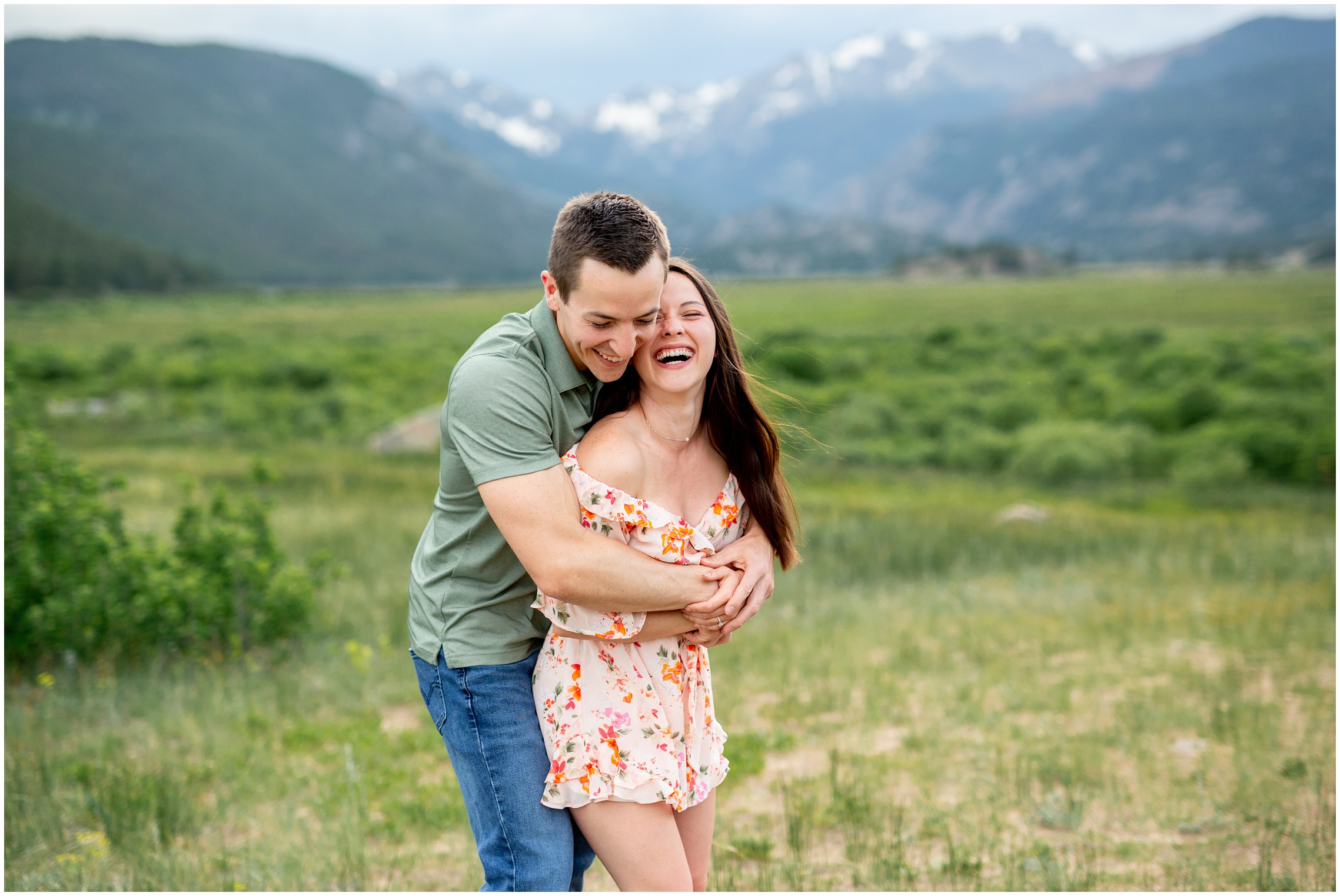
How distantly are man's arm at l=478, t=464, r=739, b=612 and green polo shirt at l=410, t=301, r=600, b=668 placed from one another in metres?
0.05

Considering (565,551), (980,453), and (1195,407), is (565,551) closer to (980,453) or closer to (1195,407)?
(980,453)

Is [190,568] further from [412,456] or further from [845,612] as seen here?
[412,456]

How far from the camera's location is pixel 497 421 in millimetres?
2596

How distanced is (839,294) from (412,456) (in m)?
87.4

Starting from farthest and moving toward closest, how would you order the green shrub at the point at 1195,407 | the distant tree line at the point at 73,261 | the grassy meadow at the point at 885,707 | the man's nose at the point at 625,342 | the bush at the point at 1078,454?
the distant tree line at the point at 73,261 → the green shrub at the point at 1195,407 → the bush at the point at 1078,454 → the grassy meadow at the point at 885,707 → the man's nose at the point at 625,342

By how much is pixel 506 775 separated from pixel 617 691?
377 millimetres

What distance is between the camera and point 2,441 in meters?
7.03

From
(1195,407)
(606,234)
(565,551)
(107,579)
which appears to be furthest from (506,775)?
(1195,407)

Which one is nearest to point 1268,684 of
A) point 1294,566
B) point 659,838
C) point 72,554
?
→ point 1294,566

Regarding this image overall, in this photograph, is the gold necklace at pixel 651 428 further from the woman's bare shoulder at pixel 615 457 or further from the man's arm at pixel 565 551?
the man's arm at pixel 565 551

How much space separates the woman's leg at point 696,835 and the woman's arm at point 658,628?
0.58 meters

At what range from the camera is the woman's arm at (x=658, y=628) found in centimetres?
284

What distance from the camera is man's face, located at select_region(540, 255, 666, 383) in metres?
2.58

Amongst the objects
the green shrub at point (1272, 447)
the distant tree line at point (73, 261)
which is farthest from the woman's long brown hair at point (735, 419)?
the distant tree line at point (73, 261)
